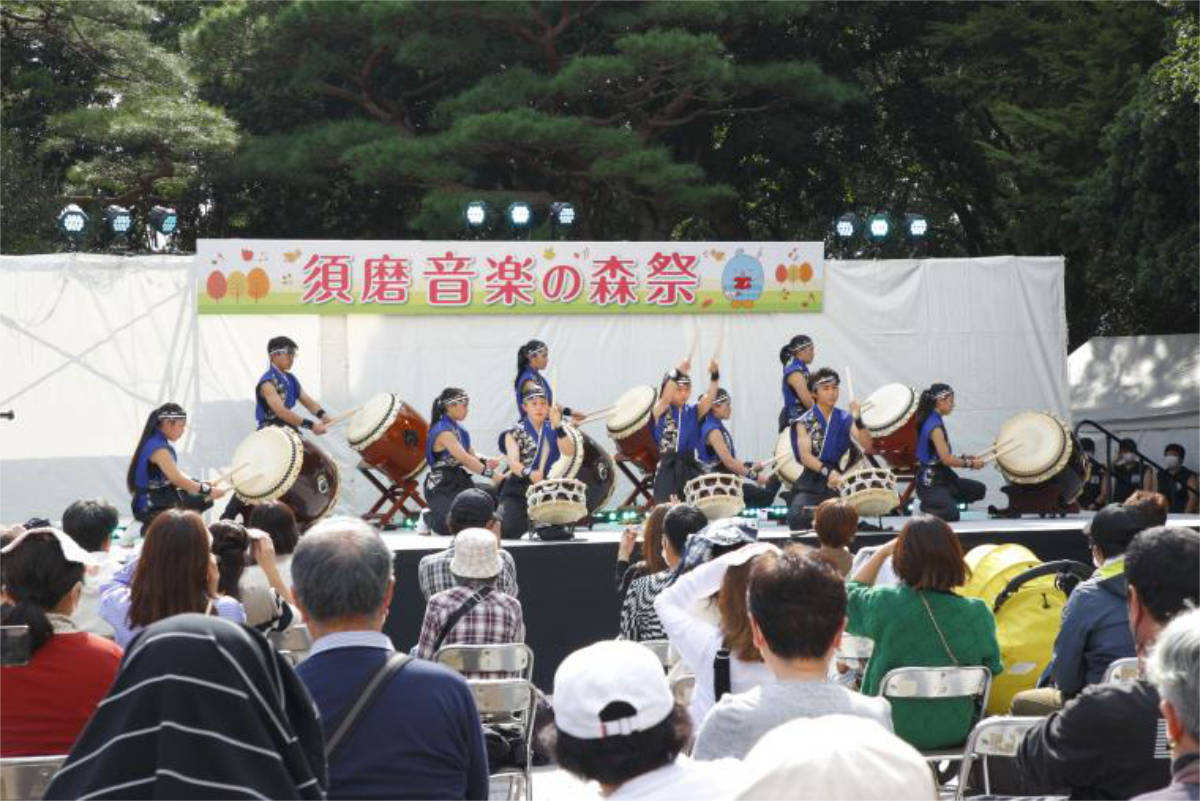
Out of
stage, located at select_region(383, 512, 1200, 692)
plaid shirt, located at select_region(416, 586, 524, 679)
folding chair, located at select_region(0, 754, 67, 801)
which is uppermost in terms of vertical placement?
plaid shirt, located at select_region(416, 586, 524, 679)

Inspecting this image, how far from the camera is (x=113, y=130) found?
13.9 meters

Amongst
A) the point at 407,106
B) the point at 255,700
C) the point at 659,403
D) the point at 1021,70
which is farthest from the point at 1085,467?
the point at 255,700

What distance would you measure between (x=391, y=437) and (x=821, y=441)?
267 centimetres

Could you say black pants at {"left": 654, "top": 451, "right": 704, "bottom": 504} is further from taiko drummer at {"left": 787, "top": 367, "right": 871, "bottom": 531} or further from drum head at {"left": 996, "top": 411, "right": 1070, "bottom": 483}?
drum head at {"left": 996, "top": 411, "right": 1070, "bottom": 483}

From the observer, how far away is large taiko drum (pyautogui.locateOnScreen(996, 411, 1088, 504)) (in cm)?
1009

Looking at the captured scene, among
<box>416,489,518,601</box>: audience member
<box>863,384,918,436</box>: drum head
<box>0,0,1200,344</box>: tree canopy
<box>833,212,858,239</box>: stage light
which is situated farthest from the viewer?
<box>0,0,1200,344</box>: tree canopy

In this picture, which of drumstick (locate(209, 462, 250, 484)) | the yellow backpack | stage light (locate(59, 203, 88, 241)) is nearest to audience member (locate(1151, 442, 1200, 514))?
drumstick (locate(209, 462, 250, 484))

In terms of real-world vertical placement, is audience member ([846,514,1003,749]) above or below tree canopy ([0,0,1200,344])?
below

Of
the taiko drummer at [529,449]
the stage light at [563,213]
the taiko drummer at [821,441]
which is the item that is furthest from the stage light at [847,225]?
the taiko drummer at [529,449]

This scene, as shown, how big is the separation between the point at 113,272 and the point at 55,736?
338 inches

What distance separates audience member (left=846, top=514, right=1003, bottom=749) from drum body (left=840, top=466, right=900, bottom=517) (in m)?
5.06

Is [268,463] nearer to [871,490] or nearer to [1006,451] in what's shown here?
[871,490]

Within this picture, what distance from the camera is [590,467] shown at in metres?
9.95

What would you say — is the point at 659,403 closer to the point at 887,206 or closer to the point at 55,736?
the point at 55,736
